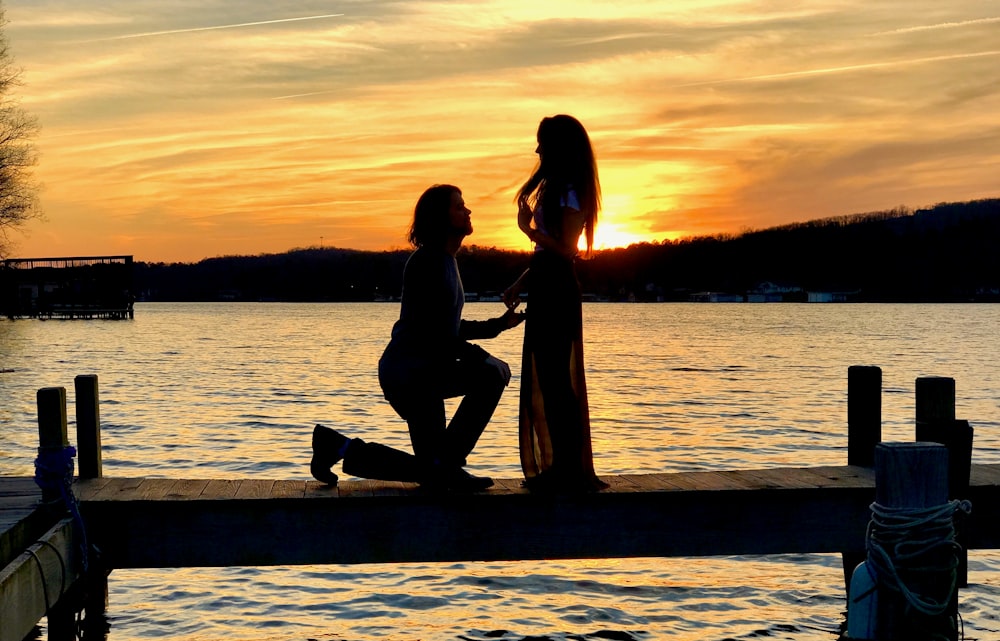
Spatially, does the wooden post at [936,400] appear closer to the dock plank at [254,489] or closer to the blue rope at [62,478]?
the dock plank at [254,489]

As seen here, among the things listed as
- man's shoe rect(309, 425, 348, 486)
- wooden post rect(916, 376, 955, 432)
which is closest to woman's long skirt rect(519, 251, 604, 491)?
man's shoe rect(309, 425, 348, 486)

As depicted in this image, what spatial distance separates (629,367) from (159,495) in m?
52.4

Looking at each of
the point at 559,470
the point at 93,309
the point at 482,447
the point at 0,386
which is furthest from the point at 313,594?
the point at 93,309

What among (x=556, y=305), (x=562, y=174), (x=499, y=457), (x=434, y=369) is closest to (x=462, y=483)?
(x=434, y=369)

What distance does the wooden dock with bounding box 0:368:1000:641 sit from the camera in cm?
752

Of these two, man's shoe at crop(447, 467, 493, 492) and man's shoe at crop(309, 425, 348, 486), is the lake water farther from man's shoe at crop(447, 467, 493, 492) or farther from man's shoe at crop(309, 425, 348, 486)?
man's shoe at crop(447, 467, 493, 492)

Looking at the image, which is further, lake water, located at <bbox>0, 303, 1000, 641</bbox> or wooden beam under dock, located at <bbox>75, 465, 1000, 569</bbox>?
lake water, located at <bbox>0, 303, 1000, 641</bbox>

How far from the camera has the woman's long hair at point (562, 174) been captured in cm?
709

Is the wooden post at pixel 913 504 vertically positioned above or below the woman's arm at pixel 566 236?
below

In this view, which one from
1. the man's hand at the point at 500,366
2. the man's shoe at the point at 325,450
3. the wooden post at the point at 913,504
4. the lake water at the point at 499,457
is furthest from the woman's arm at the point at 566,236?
the wooden post at the point at 913,504

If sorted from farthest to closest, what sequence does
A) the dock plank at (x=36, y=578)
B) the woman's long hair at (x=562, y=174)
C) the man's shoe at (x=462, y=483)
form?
the man's shoe at (x=462, y=483) → the woman's long hair at (x=562, y=174) → the dock plank at (x=36, y=578)

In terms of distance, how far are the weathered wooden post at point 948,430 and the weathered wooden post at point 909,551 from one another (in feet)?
10.1

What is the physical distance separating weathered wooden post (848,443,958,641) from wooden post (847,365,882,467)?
4577mm

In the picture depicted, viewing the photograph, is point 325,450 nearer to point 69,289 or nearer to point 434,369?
point 434,369
